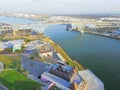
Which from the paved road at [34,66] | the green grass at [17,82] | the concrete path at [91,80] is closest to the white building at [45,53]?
the paved road at [34,66]

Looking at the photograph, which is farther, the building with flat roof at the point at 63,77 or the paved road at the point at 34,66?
the paved road at the point at 34,66

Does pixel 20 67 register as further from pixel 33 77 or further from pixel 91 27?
pixel 91 27

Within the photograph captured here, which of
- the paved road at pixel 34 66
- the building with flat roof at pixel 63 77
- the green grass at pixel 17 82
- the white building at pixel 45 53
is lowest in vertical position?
the white building at pixel 45 53

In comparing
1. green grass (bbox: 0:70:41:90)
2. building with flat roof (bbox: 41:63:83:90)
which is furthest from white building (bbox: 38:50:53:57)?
green grass (bbox: 0:70:41:90)

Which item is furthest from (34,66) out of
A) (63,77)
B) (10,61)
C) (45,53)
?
(45,53)

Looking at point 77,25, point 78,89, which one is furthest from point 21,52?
point 77,25

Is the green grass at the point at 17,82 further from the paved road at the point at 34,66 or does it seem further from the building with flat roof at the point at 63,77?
the paved road at the point at 34,66
